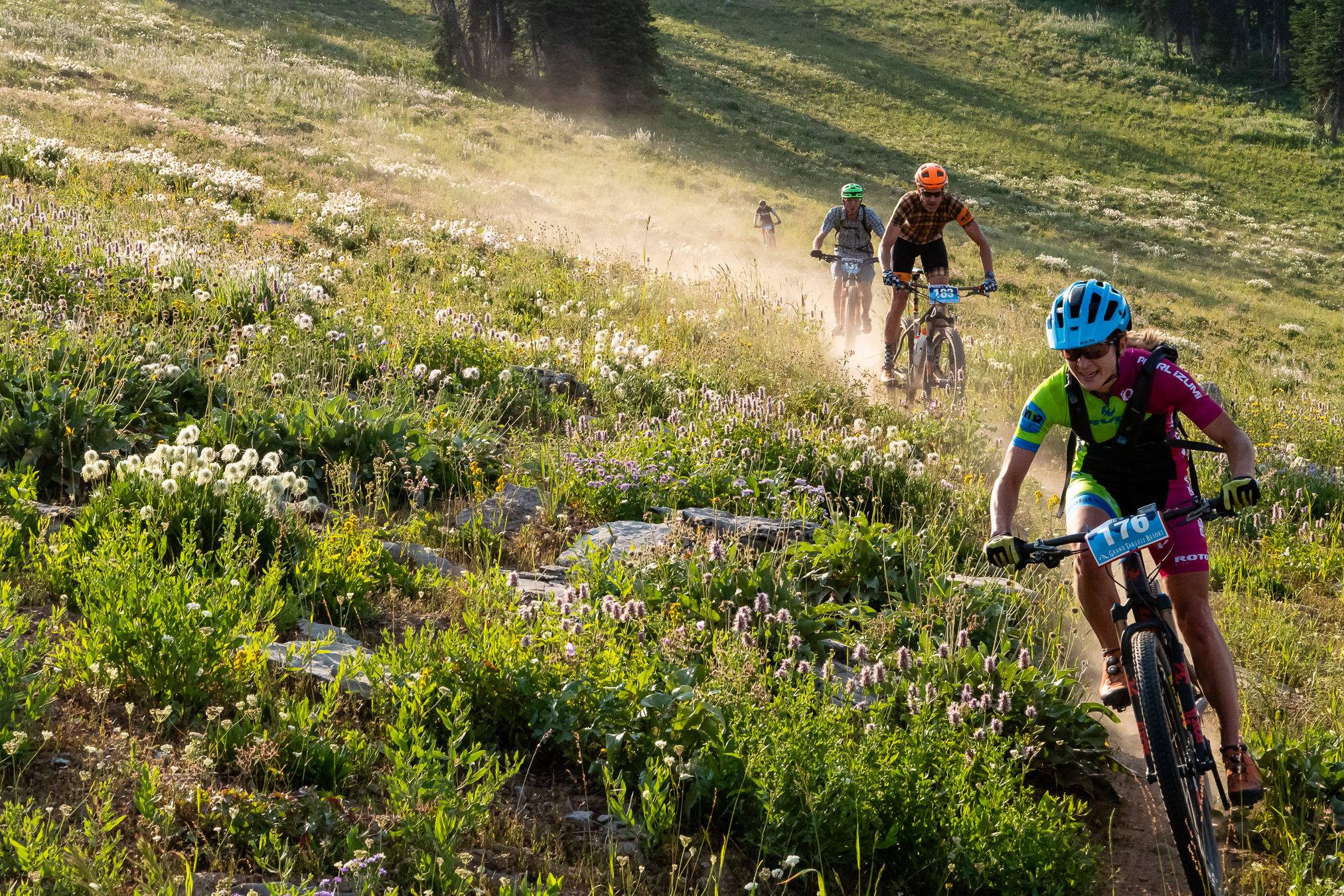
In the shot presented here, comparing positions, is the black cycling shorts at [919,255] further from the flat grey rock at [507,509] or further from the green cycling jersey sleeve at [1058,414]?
the green cycling jersey sleeve at [1058,414]

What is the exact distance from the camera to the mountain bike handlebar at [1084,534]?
436 centimetres

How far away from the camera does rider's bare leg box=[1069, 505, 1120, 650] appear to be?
15.9 feet

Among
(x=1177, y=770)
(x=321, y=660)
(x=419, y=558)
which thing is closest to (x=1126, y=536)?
(x=1177, y=770)

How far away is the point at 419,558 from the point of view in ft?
20.3

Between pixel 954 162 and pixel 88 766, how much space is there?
56.2 metres

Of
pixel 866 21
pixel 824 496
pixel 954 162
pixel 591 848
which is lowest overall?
pixel 591 848

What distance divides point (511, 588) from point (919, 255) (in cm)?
790

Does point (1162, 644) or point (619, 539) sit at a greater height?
point (1162, 644)

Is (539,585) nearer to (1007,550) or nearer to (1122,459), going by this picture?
(1007,550)

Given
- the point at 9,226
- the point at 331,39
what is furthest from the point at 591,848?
the point at 331,39

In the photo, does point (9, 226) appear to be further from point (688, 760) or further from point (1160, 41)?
point (1160, 41)

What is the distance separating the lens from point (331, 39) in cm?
5106

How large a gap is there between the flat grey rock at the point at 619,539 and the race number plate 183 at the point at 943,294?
525cm

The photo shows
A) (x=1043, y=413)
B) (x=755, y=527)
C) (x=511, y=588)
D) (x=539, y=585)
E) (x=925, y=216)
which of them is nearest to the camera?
(x=1043, y=413)
